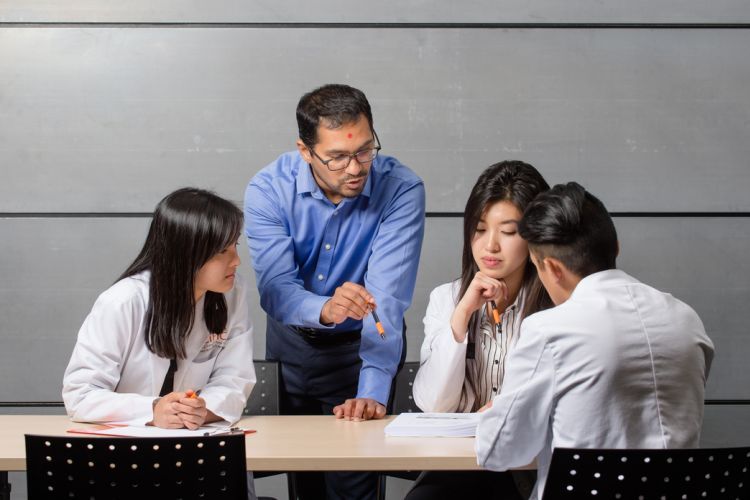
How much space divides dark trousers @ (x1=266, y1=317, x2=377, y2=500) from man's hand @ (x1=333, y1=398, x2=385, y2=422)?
39cm

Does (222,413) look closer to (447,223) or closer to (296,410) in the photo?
(296,410)

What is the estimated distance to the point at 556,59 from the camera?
11.9 ft

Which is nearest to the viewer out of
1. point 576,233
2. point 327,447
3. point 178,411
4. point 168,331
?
point 576,233

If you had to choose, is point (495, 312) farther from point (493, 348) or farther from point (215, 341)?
point (215, 341)

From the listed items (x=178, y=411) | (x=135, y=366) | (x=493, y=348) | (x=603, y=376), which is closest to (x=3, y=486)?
(x=135, y=366)

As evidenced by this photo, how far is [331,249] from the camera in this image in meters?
2.76

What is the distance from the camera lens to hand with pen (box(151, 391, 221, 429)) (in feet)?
7.05

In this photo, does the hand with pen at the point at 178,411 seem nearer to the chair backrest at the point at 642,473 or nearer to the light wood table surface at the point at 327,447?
the light wood table surface at the point at 327,447

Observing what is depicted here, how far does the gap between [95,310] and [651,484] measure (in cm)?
150

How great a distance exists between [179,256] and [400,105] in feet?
5.20

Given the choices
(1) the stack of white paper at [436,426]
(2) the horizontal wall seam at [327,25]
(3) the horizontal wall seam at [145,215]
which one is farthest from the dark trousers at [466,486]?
(2) the horizontal wall seam at [327,25]

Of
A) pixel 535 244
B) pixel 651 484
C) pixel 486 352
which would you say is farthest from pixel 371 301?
pixel 651 484

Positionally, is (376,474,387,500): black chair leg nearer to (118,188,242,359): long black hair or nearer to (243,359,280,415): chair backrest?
(243,359,280,415): chair backrest

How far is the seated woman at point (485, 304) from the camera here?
7.74ft
